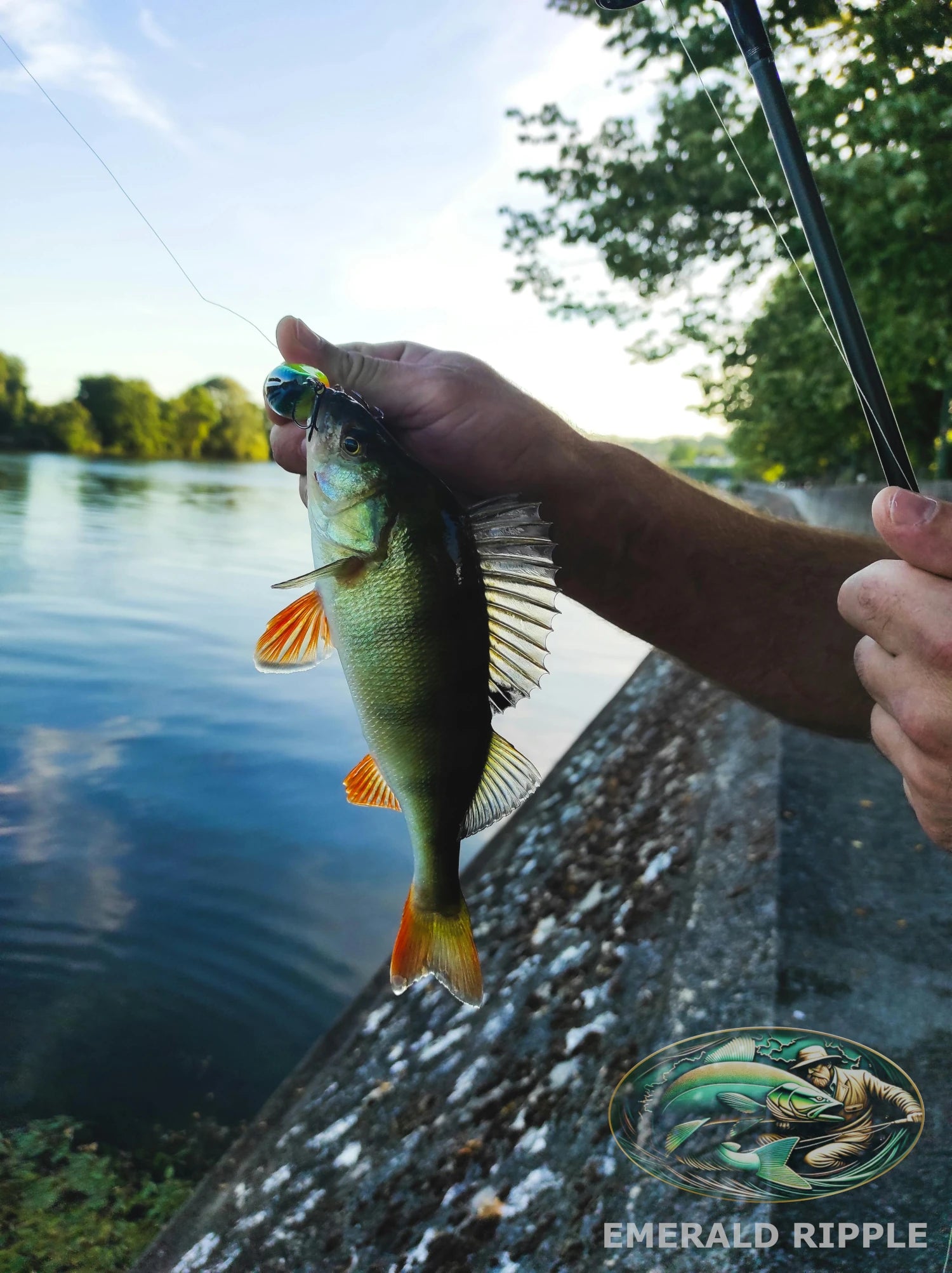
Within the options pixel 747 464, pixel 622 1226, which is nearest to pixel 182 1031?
pixel 622 1226

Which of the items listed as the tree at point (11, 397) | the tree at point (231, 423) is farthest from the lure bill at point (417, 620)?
the tree at point (231, 423)

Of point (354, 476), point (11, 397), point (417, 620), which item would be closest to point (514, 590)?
point (417, 620)

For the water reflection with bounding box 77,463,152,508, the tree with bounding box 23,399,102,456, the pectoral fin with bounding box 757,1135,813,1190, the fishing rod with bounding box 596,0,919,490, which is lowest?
the pectoral fin with bounding box 757,1135,813,1190

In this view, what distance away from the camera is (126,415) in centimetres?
806

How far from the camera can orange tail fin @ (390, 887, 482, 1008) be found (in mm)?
1398

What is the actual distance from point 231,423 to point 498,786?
7.70 meters

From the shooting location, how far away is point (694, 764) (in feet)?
21.1

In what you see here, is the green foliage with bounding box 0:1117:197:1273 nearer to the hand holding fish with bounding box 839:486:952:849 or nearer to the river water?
the river water

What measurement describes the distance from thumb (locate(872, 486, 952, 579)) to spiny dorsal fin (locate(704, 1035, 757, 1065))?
1.70 meters

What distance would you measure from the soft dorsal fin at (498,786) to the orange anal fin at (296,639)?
35cm

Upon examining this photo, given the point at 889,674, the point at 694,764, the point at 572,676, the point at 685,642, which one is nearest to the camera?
the point at 889,674

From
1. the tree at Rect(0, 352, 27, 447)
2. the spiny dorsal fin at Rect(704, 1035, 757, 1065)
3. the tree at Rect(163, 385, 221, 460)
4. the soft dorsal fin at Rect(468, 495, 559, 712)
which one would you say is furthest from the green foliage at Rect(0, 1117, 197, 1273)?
the tree at Rect(163, 385, 221, 460)

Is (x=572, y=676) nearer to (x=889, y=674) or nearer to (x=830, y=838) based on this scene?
(x=830, y=838)

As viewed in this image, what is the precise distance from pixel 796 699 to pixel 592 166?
1084 cm
